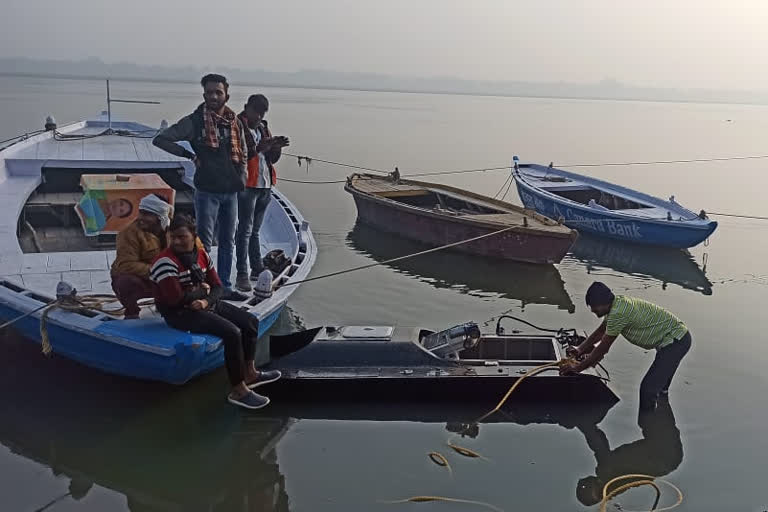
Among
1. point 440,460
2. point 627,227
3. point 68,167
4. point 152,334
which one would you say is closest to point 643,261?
point 627,227

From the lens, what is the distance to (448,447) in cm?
665

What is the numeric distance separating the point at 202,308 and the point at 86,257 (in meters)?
2.76

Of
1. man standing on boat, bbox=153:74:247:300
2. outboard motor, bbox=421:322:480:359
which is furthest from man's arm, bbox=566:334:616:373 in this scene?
man standing on boat, bbox=153:74:247:300

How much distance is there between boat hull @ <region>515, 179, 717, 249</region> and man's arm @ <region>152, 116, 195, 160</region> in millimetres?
10073

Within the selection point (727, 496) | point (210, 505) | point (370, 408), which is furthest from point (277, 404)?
point (727, 496)

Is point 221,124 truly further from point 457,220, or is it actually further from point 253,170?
point 457,220

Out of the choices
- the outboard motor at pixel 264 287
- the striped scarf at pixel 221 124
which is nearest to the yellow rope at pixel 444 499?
the outboard motor at pixel 264 287

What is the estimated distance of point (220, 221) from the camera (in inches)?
295

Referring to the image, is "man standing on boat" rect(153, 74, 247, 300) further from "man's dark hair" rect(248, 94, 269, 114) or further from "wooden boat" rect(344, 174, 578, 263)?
"wooden boat" rect(344, 174, 578, 263)

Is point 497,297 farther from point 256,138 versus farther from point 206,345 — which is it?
point 206,345

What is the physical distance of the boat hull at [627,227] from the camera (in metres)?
13.8

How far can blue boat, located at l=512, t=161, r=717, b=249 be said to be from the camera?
14.0 meters

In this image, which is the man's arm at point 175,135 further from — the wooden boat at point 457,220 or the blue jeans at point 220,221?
the wooden boat at point 457,220

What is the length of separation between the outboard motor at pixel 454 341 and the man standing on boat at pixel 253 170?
2.16 meters
